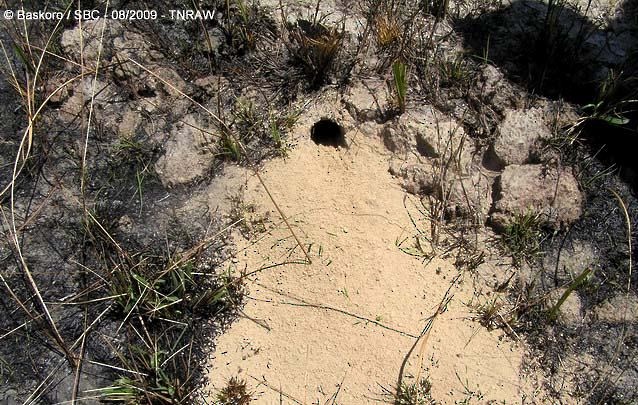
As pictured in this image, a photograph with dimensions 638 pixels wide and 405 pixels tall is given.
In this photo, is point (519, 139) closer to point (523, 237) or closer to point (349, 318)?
point (523, 237)

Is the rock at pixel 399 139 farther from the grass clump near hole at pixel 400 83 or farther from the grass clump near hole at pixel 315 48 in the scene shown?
the grass clump near hole at pixel 315 48

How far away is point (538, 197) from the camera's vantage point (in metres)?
2.68

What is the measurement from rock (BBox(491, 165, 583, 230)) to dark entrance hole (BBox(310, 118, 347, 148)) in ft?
2.69

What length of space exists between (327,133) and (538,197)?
3.62ft

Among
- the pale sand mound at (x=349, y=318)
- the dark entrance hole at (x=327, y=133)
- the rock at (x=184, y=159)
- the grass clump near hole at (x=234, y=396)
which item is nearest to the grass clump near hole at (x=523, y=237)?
the pale sand mound at (x=349, y=318)

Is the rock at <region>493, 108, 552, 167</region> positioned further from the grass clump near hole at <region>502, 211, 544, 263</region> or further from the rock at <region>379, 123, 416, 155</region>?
the rock at <region>379, 123, 416, 155</region>

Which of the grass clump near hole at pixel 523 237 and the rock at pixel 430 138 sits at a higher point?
the rock at pixel 430 138

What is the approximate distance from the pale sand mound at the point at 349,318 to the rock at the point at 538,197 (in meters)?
0.39

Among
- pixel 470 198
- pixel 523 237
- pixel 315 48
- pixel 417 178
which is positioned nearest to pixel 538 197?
pixel 523 237

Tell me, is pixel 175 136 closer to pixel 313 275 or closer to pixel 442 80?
pixel 313 275

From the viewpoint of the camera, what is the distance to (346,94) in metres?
2.98

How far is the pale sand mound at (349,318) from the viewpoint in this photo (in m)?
2.36

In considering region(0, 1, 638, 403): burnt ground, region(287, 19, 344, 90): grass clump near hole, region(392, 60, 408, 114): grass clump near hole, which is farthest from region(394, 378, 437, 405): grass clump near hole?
region(287, 19, 344, 90): grass clump near hole

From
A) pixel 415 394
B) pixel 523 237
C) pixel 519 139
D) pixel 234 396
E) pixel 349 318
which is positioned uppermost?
pixel 519 139
